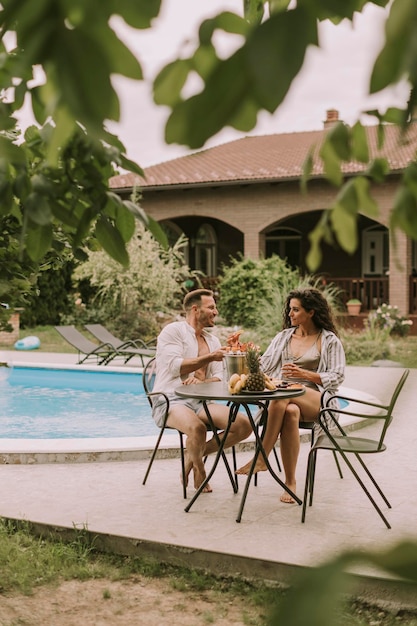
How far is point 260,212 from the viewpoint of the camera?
2191 cm

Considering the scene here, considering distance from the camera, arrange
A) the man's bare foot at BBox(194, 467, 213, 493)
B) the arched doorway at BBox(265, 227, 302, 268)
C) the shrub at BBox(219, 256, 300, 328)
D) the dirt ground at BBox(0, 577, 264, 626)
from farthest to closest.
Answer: the arched doorway at BBox(265, 227, 302, 268) → the shrub at BBox(219, 256, 300, 328) → the man's bare foot at BBox(194, 467, 213, 493) → the dirt ground at BBox(0, 577, 264, 626)

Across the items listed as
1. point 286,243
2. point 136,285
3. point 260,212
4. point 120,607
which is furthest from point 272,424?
point 286,243

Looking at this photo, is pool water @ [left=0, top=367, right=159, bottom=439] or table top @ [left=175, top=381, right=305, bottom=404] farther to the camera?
pool water @ [left=0, top=367, right=159, bottom=439]

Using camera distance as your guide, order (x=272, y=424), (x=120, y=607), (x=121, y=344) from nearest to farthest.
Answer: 1. (x=120, y=607)
2. (x=272, y=424)
3. (x=121, y=344)

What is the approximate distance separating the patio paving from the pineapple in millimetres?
791

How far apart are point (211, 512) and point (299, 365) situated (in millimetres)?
1430

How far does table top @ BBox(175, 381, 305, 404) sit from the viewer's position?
5066 millimetres

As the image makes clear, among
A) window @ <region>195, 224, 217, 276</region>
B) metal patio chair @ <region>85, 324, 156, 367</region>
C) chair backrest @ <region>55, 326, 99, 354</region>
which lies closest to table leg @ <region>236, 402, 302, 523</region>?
metal patio chair @ <region>85, 324, 156, 367</region>

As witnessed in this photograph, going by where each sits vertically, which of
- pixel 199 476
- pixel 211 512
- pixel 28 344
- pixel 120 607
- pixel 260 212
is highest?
pixel 260 212

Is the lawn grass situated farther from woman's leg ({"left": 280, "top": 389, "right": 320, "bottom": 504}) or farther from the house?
woman's leg ({"left": 280, "top": 389, "right": 320, "bottom": 504})

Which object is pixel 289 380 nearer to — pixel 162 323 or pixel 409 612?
pixel 409 612

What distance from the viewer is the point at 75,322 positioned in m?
21.3

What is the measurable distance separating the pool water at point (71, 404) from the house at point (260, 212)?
302 inches

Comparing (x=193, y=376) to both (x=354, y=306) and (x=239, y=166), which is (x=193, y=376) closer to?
(x=354, y=306)
